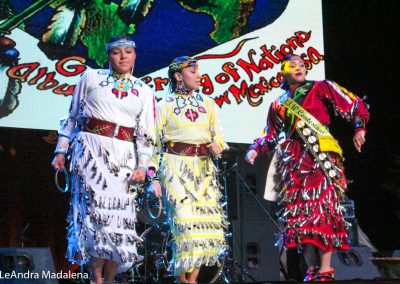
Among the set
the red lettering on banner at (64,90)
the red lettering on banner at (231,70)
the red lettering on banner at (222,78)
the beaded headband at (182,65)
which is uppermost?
the red lettering on banner at (231,70)

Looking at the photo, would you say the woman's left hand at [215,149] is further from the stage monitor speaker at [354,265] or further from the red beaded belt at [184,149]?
the stage monitor speaker at [354,265]

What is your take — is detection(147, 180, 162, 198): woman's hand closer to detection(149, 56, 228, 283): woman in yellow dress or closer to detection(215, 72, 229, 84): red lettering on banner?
detection(149, 56, 228, 283): woman in yellow dress

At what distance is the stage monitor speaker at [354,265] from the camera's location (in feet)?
19.5

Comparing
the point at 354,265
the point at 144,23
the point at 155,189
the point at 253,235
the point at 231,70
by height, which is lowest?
the point at 354,265

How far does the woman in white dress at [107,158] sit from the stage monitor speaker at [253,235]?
2607 mm

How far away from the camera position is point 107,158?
4.54 meters

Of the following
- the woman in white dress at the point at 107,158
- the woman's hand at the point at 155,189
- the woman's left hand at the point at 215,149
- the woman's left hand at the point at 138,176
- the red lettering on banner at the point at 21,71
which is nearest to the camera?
the woman in white dress at the point at 107,158

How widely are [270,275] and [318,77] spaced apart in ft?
7.46

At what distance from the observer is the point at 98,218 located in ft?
14.6

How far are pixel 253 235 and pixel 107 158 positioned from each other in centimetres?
312

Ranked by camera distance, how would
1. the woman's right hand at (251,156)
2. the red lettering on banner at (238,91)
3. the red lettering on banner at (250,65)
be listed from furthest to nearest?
the red lettering on banner at (250,65) < the red lettering on banner at (238,91) < the woman's right hand at (251,156)

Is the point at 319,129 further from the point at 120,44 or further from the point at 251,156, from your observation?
the point at 120,44

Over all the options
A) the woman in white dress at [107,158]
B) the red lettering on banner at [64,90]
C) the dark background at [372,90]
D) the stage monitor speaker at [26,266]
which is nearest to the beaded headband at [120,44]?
the woman in white dress at [107,158]

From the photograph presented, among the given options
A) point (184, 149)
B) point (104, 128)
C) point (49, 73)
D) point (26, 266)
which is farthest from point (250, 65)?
point (26, 266)
